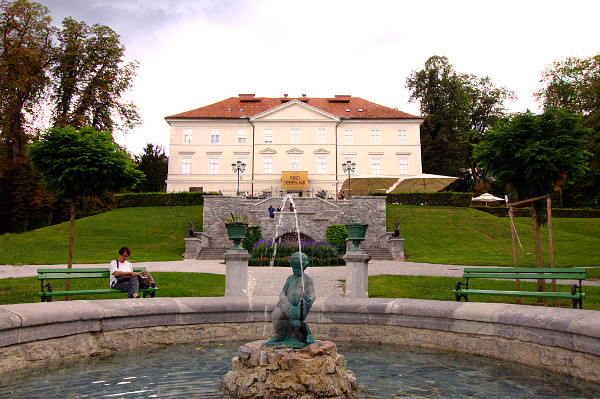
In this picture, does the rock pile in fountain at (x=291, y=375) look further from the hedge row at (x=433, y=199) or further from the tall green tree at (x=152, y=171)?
the tall green tree at (x=152, y=171)

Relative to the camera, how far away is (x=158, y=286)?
1141 centimetres

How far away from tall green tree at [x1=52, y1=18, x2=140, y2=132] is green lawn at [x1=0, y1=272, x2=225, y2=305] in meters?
23.3

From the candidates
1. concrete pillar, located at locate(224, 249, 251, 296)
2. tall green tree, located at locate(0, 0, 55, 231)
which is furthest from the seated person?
tall green tree, located at locate(0, 0, 55, 231)

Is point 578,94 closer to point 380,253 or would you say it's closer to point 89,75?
point 380,253

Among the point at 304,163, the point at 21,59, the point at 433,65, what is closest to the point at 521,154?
the point at 21,59

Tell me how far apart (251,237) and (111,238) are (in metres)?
9.49

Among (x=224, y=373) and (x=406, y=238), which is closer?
(x=224, y=373)

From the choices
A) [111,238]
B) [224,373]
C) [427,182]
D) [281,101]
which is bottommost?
[224,373]

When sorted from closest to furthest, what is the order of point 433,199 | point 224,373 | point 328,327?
point 224,373, point 328,327, point 433,199

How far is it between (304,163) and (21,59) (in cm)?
2755

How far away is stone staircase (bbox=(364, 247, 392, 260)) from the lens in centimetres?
2433

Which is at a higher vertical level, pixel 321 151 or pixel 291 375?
pixel 321 151

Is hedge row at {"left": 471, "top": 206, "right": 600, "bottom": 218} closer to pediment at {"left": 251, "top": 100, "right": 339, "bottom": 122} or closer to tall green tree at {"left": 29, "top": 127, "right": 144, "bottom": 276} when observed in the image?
pediment at {"left": 251, "top": 100, "right": 339, "bottom": 122}

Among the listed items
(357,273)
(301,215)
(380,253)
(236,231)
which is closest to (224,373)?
(236,231)
